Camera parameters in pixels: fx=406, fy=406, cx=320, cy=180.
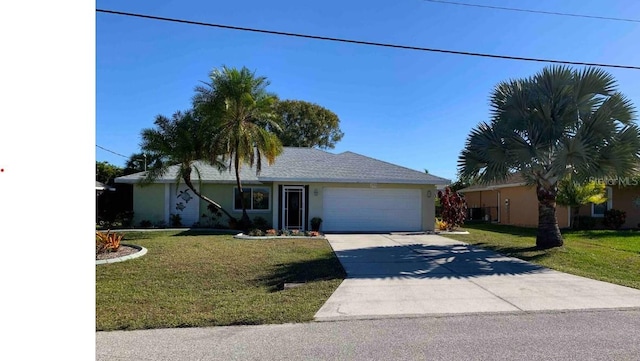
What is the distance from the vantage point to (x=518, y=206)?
24938 millimetres

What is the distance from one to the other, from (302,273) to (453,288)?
316cm

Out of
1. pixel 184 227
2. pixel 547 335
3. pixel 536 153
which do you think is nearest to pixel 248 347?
pixel 547 335

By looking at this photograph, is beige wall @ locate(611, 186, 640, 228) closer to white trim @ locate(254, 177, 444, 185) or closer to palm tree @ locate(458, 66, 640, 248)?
white trim @ locate(254, 177, 444, 185)

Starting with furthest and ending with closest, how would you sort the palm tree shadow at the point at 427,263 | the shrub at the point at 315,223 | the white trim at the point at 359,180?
the shrub at the point at 315,223 < the white trim at the point at 359,180 < the palm tree shadow at the point at 427,263

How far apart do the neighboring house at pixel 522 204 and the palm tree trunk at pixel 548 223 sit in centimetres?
600

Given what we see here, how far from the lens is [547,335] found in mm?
5031

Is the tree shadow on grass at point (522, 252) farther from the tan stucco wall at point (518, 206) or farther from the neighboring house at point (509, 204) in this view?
the tan stucco wall at point (518, 206)

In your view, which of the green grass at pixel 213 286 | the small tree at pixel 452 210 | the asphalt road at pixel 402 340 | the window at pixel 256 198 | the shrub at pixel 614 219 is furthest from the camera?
the shrub at pixel 614 219

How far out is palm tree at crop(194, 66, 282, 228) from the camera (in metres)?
17.2

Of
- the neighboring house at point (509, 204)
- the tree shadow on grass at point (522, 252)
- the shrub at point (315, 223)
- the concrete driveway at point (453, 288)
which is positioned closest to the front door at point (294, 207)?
the shrub at point (315, 223)

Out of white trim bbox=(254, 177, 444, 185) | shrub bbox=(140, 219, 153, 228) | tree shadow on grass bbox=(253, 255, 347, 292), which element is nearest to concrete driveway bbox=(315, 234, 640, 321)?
tree shadow on grass bbox=(253, 255, 347, 292)

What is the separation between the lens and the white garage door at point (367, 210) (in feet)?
62.5

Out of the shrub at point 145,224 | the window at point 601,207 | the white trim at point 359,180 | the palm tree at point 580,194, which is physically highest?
the white trim at point 359,180

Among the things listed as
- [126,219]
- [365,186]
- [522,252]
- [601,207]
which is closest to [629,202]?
[601,207]
